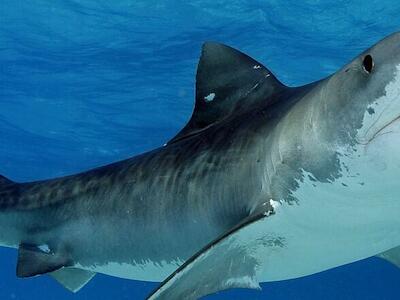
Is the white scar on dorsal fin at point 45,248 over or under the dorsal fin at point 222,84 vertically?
under

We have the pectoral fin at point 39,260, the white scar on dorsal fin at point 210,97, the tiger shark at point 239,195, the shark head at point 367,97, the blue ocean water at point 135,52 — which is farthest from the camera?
the blue ocean water at point 135,52

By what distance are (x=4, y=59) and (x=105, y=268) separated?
11.4 meters

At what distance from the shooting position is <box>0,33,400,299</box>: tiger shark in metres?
2.86

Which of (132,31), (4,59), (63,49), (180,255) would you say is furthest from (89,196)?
(4,59)

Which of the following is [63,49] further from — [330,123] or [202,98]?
[330,123]

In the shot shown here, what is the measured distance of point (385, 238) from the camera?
384 cm

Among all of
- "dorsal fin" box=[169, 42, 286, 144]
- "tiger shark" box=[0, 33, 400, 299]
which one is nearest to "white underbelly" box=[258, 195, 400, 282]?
"tiger shark" box=[0, 33, 400, 299]

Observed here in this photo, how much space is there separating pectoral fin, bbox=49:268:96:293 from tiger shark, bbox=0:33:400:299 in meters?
0.01

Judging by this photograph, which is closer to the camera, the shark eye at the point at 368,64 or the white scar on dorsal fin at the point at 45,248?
the shark eye at the point at 368,64

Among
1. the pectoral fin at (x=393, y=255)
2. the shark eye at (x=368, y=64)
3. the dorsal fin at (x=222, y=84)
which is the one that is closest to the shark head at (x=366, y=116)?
the shark eye at (x=368, y=64)

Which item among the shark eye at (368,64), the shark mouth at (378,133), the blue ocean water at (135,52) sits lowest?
the shark mouth at (378,133)

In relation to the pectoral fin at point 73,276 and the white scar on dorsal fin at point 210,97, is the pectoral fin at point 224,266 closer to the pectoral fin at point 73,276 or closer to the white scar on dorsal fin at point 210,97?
the white scar on dorsal fin at point 210,97

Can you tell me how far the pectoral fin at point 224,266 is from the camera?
11.8 ft

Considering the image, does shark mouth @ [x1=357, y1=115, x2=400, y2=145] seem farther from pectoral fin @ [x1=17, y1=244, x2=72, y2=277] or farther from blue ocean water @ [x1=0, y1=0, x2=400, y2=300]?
blue ocean water @ [x1=0, y1=0, x2=400, y2=300]
